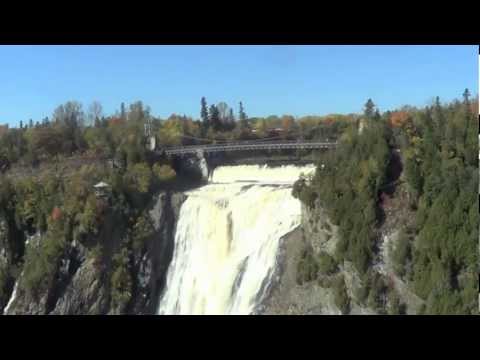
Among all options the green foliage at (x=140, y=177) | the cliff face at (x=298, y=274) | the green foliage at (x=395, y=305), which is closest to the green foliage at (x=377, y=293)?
the green foliage at (x=395, y=305)

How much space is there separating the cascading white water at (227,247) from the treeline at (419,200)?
106 centimetres

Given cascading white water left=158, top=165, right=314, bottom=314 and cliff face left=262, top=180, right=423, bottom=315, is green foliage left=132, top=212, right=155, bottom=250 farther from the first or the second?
cliff face left=262, top=180, right=423, bottom=315

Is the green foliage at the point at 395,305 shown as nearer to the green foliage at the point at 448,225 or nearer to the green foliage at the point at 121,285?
the green foliage at the point at 448,225

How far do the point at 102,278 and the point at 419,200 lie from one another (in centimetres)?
1014

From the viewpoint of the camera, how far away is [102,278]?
18844mm

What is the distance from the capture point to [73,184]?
846 inches

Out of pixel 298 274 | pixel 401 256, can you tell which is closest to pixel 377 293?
pixel 401 256

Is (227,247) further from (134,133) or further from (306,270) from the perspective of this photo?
(134,133)

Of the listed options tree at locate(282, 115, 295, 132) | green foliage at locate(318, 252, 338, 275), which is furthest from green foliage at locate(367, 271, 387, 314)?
tree at locate(282, 115, 295, 132)

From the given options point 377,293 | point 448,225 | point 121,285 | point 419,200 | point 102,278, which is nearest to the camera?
point 448,225

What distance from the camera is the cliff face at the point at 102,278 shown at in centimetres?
1838
